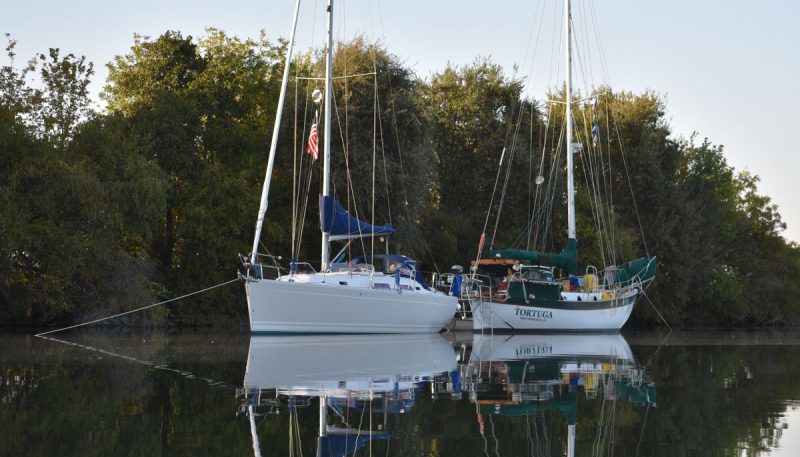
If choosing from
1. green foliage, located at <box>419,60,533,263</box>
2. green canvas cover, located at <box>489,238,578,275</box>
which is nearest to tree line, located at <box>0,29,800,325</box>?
green foliage, located at <box>419,60,533,263</box>

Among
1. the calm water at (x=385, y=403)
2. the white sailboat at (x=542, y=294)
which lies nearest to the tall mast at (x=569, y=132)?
the white sailboat at (x=542, y=294)

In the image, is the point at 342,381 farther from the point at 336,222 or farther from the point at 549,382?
the point at 336,222

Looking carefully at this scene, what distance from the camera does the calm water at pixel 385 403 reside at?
10602 mm

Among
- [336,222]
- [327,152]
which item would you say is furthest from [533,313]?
[327,152]

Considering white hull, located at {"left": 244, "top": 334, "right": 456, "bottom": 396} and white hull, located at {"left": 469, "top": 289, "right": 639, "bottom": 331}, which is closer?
white hull, located at {"left": 244, "top": 334, "right": 456, "bottom": 396}

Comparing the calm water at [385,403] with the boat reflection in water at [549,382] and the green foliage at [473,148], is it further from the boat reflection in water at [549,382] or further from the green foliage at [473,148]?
the green foliage at [473,148]

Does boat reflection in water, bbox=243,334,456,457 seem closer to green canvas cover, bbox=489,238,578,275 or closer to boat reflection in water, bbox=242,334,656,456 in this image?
boat reflection in water, bbox=242,334,656,456

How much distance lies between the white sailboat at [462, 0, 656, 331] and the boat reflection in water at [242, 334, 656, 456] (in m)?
11.6

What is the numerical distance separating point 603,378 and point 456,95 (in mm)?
36732

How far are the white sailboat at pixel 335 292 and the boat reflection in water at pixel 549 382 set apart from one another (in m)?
5.05

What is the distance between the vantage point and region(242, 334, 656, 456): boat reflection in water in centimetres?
1092

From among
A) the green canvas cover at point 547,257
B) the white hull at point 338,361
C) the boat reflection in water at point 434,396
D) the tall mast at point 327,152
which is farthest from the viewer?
the green canvas cover at point 547,257

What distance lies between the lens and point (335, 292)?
104 feet

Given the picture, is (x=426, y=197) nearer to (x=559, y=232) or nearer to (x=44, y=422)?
(x=559, y=232)
